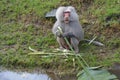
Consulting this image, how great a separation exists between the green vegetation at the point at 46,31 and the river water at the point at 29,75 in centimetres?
22

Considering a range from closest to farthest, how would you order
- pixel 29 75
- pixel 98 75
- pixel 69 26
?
pixel 98 75
pixel 29 75
pixel 69 26

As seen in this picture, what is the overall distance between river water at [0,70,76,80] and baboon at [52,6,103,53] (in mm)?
866

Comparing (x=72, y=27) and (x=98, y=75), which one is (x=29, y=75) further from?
(x=98, y=75)

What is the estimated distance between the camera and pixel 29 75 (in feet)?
29.9

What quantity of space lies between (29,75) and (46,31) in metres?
1.78

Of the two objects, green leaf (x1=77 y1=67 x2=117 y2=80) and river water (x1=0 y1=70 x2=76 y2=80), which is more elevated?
green leaf (x1=77 y1=67 x2=117 y2=80)

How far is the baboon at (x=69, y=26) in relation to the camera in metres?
9.16

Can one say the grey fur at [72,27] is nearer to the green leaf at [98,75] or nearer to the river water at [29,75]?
the river water at [29,75]

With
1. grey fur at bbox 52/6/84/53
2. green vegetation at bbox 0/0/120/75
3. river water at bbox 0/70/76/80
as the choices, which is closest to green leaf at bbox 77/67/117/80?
river water at bbox 0/70/76/80

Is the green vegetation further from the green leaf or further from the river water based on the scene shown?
the green leaf

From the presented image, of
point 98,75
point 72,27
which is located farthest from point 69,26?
point 98,75

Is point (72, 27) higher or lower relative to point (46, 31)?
higher

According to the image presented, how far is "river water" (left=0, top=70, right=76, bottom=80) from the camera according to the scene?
8.84 meters

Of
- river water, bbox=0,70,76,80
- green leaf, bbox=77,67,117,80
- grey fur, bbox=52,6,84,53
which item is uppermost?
grey fur, bbox=52,6,84,53
